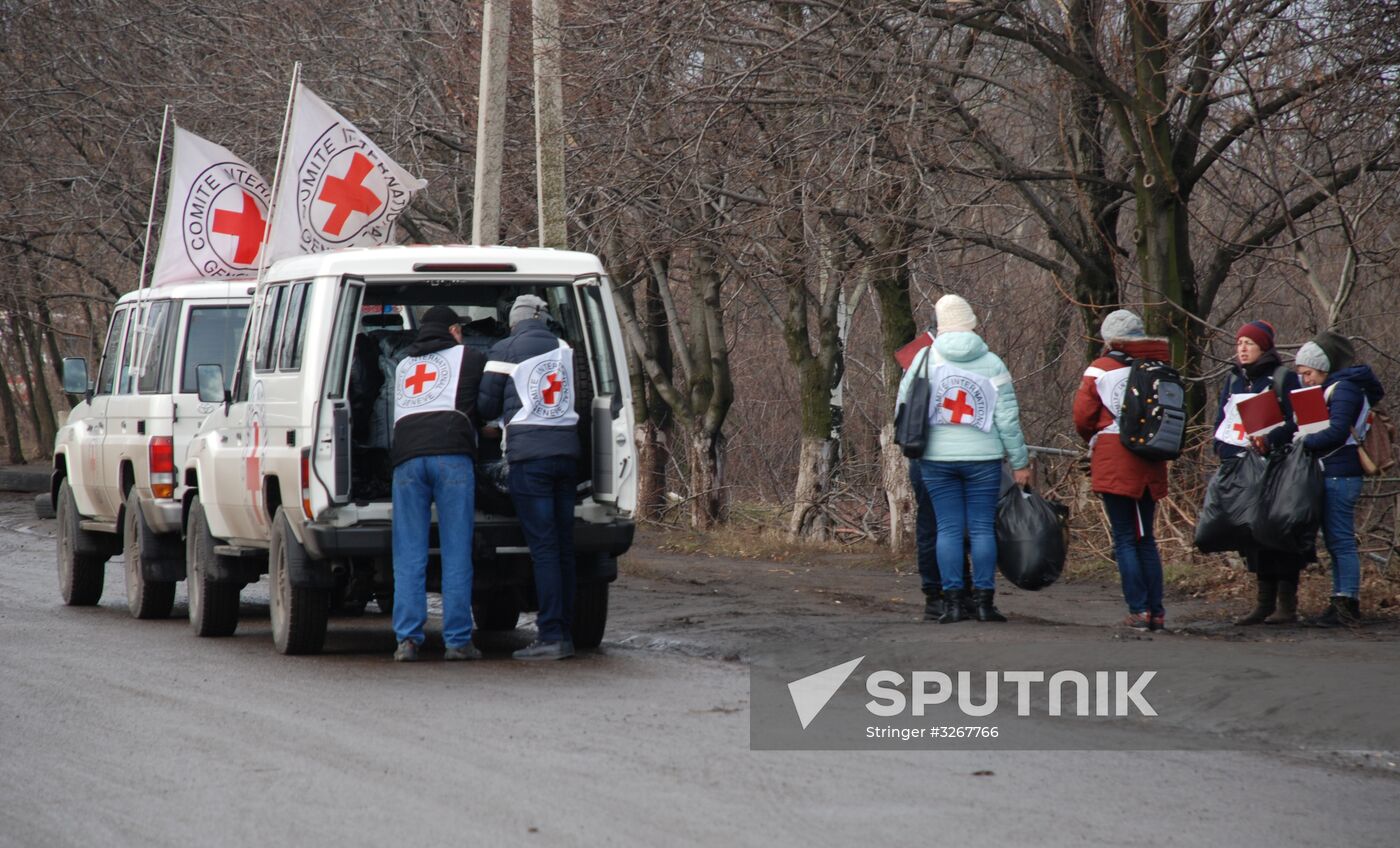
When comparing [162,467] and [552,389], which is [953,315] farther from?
[162,467]

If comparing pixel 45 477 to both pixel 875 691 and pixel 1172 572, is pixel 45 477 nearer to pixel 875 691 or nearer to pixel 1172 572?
pixel 1172 572

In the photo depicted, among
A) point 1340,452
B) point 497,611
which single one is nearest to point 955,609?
point 1340,452

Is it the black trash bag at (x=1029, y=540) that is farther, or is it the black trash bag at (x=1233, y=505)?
the black trash bag at (x=1233, y=505)

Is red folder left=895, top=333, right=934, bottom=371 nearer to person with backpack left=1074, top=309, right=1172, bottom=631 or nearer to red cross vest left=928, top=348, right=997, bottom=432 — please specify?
red cross vest left=928, top=348, right=997, bottom=432

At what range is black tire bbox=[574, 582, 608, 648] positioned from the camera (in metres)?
10.3

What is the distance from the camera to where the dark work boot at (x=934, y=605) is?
→ 1043 cm

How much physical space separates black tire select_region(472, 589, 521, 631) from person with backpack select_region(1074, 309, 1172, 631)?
13.1 ft

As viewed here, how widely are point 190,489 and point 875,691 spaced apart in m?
5.37

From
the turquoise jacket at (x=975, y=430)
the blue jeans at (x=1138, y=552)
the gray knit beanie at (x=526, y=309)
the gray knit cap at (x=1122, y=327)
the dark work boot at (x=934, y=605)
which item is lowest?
the dark work boot at (x=934, y=605)

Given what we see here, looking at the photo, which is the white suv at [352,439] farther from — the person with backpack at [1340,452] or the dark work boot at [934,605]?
the person with backpack at [1340,452]

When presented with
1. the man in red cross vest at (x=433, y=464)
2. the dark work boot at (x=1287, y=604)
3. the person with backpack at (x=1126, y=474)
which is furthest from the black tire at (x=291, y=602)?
the dark work boot at (x=1287, y=604)

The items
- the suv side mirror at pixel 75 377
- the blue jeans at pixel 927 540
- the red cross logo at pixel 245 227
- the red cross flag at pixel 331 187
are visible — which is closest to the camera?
the blue jeans at pixel 927 540

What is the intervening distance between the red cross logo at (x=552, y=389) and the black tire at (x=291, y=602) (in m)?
1.59

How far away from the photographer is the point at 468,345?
418 inches
